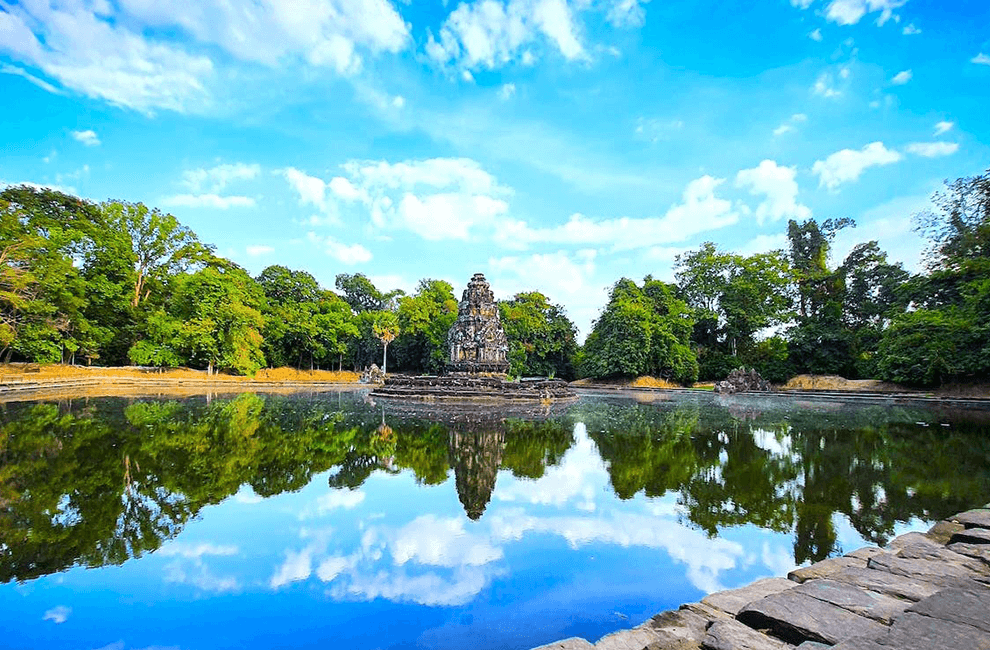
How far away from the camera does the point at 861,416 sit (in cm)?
1539

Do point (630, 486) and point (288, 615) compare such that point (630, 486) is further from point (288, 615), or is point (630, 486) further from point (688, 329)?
point (688, 329)

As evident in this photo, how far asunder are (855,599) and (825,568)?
2.22 ft

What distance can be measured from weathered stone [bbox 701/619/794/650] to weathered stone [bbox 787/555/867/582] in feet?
3.49

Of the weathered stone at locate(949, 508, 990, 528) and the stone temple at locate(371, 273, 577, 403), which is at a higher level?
the stone temple at locate(371, 273, 577, 403)

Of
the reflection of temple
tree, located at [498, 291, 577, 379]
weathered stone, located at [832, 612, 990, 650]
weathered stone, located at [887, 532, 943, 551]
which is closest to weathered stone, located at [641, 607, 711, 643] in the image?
weathered stone, located at [832, 612, 990, 650]

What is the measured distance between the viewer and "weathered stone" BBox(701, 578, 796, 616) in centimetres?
267

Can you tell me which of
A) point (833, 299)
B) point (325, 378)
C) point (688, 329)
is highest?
point (833, 299)

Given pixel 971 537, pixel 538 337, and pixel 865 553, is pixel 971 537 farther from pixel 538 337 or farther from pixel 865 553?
pixel 538 337

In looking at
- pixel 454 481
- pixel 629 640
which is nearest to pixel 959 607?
pixel 629 640

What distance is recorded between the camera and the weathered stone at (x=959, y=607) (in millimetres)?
2230

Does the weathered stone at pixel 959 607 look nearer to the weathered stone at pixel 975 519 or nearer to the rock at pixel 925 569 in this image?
the rock at pixel 925 569

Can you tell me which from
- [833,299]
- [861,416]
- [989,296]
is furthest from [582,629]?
[833,299]

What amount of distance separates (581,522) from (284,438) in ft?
21.8

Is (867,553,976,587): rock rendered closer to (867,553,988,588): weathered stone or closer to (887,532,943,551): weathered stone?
(867,553,988,588): weathered stone
